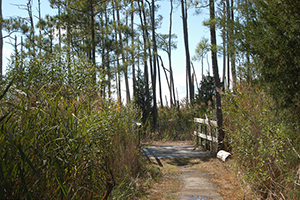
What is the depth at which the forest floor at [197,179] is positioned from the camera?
14.3 ft

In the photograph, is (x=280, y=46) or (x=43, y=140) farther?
(x=280, y=46)

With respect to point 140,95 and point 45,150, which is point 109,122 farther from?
point 140,95

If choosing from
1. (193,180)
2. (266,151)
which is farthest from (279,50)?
(193,180)

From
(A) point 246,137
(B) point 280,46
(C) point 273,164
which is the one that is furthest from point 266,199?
(B) point 280,46

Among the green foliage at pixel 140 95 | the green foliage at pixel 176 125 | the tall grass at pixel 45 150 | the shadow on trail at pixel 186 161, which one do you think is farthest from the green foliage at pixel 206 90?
the tall grass at pixel 45 150

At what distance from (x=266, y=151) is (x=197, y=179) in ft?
6.38

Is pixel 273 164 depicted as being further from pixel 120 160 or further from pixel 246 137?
pixel 120 160

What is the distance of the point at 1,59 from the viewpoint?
1948cm

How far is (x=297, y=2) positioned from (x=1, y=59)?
20142 mm

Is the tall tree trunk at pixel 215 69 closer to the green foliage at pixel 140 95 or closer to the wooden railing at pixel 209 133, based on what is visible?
the wooden railing at pixel 209 133

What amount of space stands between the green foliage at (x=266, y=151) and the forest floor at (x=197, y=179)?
31 cm

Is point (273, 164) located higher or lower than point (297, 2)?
lower

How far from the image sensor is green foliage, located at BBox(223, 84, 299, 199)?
332 cm

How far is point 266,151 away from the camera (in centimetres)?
365
